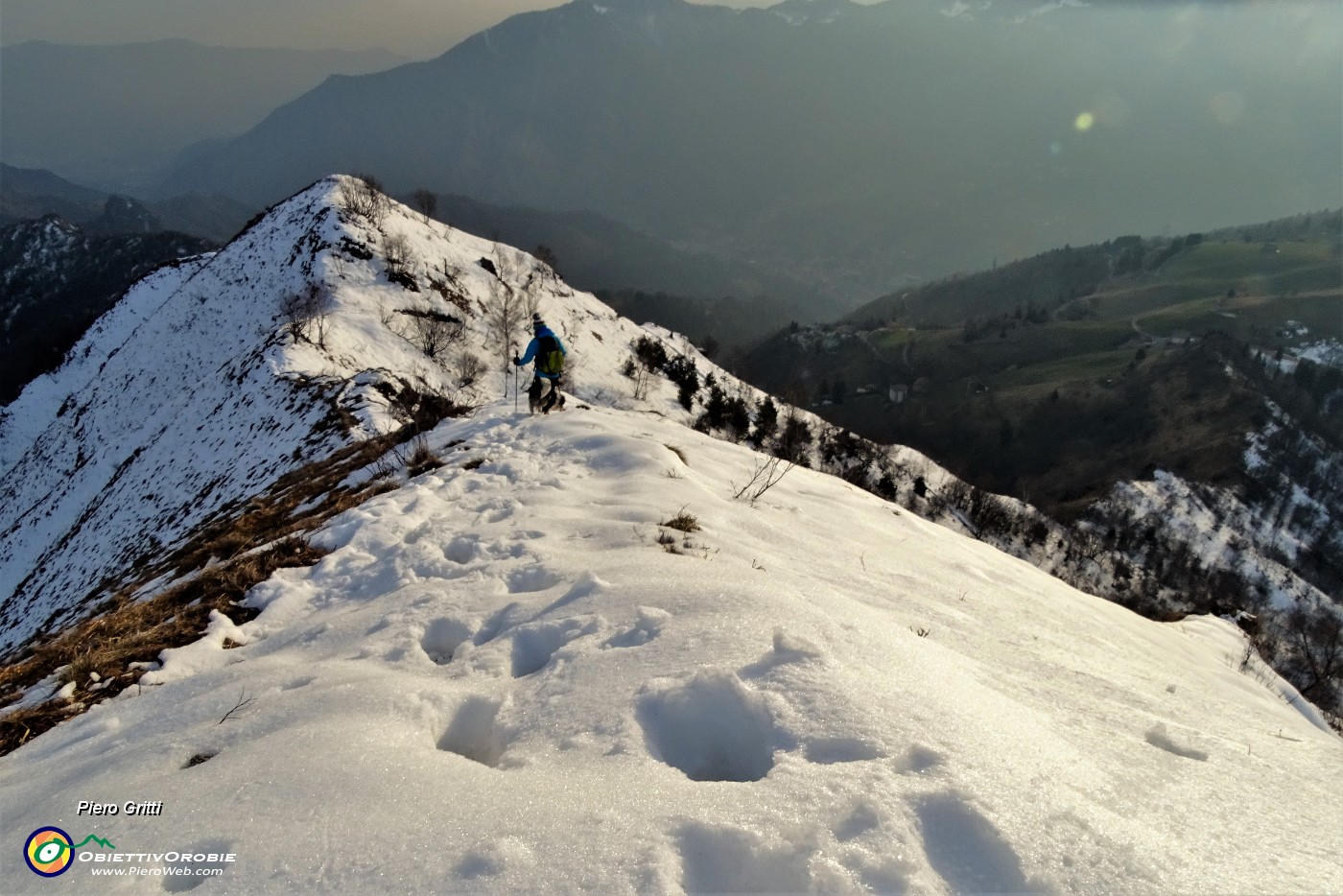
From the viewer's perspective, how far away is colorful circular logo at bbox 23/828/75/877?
2762 mm

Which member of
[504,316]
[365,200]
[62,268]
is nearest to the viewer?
[504,316]

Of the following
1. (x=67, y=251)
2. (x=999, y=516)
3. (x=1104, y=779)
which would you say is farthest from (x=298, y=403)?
(x=67, y=251)

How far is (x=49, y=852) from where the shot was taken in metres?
2.86

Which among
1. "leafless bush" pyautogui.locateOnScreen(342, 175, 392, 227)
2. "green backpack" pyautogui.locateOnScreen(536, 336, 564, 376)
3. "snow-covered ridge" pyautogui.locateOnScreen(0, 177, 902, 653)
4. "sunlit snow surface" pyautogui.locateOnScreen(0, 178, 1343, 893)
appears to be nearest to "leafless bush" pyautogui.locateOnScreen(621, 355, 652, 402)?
"snow-covered ridge" pyautogui.locateOnScreen(0, 177, 902, 653)

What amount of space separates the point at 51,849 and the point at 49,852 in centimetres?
1

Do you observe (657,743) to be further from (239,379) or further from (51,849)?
(239,379)

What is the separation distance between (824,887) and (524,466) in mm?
6769

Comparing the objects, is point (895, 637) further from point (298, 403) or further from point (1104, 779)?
point (298, 403)

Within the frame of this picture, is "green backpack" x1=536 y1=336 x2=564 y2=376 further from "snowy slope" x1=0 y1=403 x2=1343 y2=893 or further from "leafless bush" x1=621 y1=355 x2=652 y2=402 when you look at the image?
"leafless bush" x1=621 y1=355 x2=652 y2=402

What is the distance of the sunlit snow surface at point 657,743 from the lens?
8.45 feet

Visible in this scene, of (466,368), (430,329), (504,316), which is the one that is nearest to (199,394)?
(430,329)

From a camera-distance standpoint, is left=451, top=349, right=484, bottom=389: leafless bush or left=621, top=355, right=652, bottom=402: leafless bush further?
left=621, top=355, right=652, bottom=402: leafless bush

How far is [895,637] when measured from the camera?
4.46 metres

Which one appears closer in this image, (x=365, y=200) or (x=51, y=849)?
(x=51, y=849)
